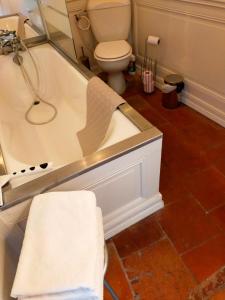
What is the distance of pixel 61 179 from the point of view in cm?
100

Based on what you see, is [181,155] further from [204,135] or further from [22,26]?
[22,26]

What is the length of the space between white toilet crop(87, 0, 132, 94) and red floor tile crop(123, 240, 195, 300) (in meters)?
1.60

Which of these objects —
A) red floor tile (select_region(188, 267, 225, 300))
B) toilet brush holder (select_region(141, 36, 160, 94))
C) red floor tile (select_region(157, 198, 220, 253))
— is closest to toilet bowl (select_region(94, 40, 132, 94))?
toilet brush holder (select_region(141, 36, 160, 94))

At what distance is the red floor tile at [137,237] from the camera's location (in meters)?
1.33

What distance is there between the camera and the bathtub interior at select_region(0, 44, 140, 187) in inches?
68.2

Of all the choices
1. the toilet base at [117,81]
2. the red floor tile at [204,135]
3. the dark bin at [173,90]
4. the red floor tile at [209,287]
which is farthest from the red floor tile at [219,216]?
the toilet base at [117,81]

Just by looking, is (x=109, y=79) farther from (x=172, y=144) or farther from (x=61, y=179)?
(x=61, y=179)

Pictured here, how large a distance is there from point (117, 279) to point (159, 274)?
0.69 feet

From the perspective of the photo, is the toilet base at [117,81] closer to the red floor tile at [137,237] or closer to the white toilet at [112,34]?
the white toilet at [112,34]

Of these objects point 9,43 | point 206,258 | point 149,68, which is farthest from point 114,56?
point 206,258

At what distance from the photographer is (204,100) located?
2.06 m

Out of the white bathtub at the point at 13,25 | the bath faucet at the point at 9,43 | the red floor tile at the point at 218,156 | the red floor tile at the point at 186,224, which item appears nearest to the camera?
the red floor tile at the point at 186,224

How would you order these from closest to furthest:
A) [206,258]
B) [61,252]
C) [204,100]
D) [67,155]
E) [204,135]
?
[61,252]
[206,258]
[67,155]
[204,135]
[204,100]

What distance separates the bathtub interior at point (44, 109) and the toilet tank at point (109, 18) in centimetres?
57
